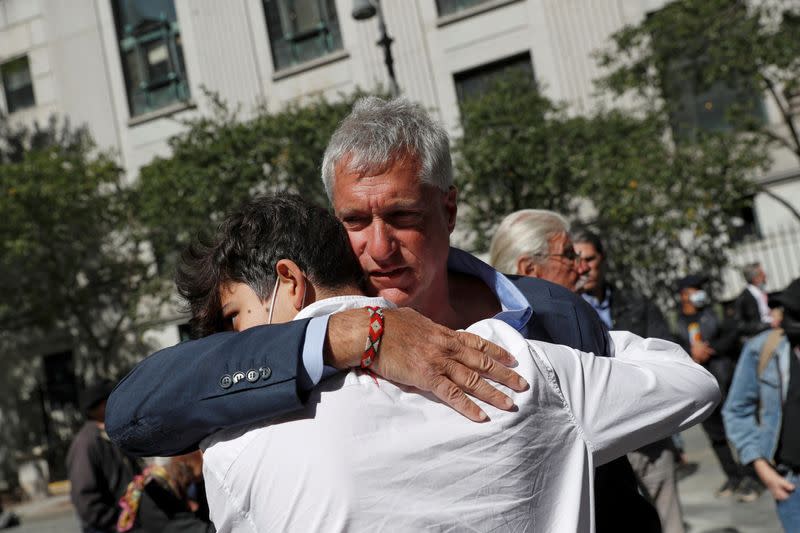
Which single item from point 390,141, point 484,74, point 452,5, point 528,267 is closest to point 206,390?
point 390,141

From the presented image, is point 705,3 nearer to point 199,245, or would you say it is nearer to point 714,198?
point 714,198

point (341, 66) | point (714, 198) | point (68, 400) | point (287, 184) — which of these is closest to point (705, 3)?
point (714, 198)

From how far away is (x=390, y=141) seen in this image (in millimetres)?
2287

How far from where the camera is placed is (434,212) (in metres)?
2.39

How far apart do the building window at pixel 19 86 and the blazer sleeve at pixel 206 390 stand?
24005 millimetres

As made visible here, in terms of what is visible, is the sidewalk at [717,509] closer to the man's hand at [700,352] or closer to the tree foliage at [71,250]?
the man's hand at [700,352]

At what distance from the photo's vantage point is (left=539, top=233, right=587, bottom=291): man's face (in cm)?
412

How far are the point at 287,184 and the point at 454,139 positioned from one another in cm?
313

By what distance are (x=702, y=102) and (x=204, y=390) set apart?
59.4 ft

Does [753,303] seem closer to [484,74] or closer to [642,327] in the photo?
[642,327]

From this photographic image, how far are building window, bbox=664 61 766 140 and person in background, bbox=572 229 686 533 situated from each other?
9732 mm

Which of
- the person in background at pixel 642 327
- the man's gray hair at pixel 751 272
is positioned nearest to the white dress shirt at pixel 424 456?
the person in background at pixel 642 327

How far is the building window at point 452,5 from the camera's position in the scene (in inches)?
775

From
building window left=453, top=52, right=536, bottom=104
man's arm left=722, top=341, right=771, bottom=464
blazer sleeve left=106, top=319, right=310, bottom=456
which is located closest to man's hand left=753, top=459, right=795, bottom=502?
man's arm left=722, top=341, right=771, bottom=464
